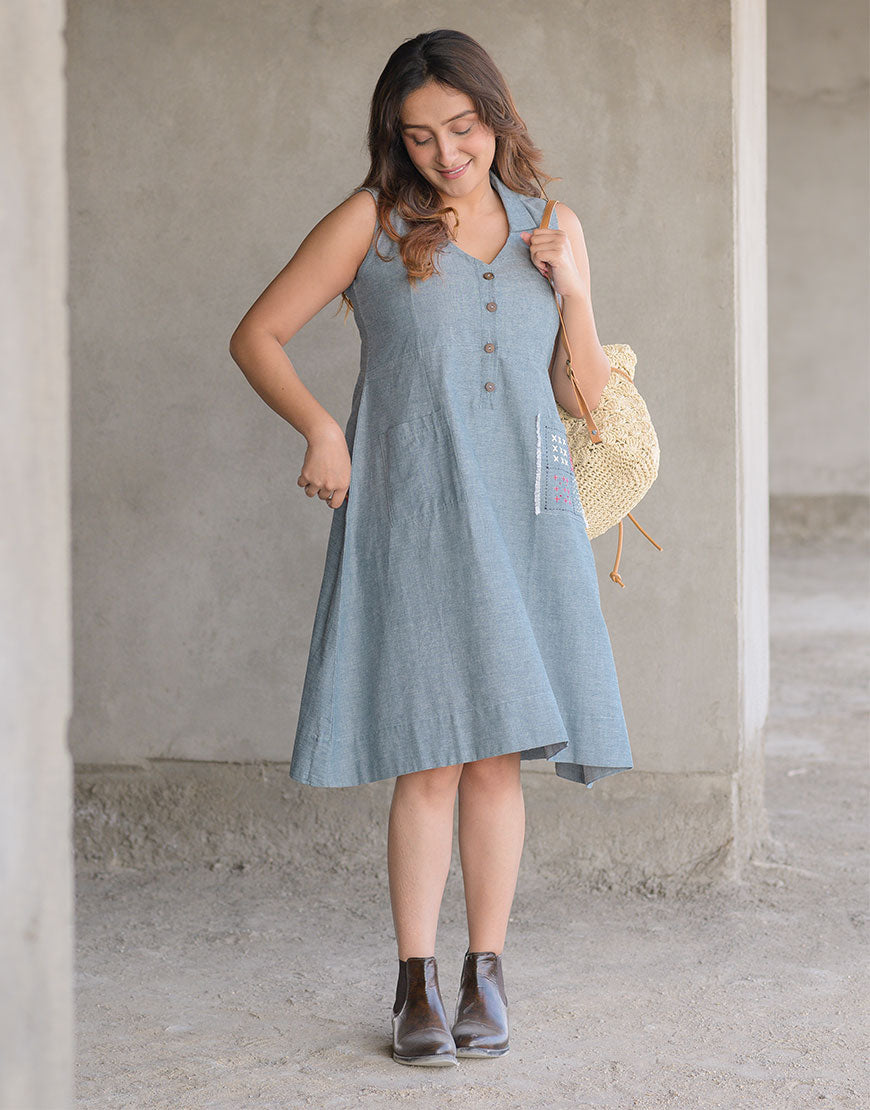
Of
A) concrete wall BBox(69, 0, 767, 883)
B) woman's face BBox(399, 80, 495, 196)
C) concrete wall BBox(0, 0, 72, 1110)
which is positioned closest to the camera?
concrete wall BBox(0, 0, 72, 1110)

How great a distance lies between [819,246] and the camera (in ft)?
36.2

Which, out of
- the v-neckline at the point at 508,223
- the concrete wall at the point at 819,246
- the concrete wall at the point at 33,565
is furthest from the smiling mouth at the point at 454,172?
the concrete wall at the point at 819,246

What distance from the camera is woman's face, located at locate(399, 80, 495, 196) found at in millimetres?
2092

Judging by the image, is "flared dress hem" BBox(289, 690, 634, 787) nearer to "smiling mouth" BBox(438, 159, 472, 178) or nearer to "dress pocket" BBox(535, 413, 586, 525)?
"dress pocket" BBox(535, 413, 586, 525)

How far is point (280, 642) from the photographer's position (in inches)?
126

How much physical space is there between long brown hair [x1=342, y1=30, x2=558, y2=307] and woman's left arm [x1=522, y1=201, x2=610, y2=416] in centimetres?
15

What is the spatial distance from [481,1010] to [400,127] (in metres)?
1.44

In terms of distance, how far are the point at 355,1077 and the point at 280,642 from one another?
4.15 feet

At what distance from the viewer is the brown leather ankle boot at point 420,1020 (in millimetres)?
2129

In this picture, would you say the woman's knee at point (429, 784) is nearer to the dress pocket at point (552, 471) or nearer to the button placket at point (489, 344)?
the dress pocket at point (552, 471)

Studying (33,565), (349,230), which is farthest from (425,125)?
(33,565)

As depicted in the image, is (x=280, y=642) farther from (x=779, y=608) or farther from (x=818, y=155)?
(x=818, y=155)

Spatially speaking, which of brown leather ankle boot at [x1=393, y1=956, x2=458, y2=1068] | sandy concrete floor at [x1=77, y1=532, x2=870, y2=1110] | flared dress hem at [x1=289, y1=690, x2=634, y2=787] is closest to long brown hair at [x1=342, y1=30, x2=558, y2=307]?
flared dress hem at [x1=289, y1=690, x2=634, y2=787]

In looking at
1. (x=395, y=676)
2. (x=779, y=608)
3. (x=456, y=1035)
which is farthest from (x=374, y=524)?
(x=779, y=608)
